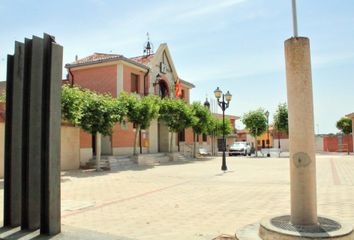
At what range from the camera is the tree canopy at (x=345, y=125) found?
54969 millimetres

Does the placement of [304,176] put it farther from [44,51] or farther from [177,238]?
[44,51]

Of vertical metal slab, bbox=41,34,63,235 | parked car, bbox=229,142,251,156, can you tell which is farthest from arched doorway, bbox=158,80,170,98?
vertical metal slab, bbox=41,34,63,235

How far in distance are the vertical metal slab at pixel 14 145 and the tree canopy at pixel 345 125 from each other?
55622mm

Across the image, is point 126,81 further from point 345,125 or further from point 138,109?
point 345,125

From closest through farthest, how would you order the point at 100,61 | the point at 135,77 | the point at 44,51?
the point at 44,51, the point at 100,61, the point at 135,77

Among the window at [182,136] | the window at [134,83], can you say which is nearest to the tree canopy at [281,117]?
the window at [182,136]

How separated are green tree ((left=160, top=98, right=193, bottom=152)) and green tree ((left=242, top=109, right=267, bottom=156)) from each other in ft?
48.7

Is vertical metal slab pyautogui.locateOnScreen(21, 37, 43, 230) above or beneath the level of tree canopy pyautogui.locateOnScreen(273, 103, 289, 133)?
beneath

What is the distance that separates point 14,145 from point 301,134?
4.32 metres

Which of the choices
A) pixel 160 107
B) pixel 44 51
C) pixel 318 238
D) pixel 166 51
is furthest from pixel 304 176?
pixel 166 51

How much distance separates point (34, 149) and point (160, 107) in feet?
72.3

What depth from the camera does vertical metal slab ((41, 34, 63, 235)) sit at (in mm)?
5332

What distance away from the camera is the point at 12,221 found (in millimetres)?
5852

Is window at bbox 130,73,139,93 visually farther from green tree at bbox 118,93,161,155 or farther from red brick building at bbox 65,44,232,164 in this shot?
green tree at bbox 118,93,161,155
